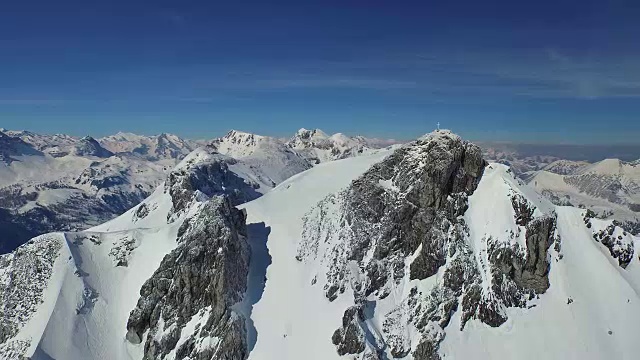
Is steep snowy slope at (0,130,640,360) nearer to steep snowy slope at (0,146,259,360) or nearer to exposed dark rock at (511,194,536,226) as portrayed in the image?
exposed dark rock at (511,194,536,226)

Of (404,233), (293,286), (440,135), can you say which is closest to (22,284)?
(293,286)

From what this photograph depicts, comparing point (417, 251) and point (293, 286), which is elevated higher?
point (417, 251)

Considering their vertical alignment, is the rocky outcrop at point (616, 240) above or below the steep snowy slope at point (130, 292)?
above

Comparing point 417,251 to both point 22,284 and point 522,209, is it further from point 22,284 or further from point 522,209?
point 22,284

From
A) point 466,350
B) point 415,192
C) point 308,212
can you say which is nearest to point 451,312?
point 466,350

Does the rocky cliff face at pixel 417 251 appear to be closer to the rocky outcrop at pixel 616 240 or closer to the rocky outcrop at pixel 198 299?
the rocky outcrop at pixel 616 240

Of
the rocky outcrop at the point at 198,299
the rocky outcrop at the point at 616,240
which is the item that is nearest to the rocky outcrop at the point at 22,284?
the rocky outcrop at the point at 198,299
